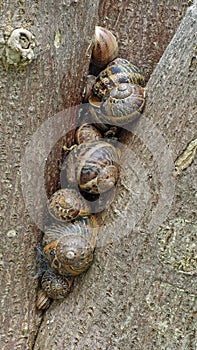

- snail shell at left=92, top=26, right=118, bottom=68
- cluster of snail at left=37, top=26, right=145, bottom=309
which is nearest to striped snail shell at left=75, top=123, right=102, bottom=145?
cluster of snail at left=37, top=26, right=145, bottom=309

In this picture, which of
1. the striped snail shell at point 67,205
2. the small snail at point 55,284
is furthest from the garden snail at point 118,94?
the small snail at point 55,284

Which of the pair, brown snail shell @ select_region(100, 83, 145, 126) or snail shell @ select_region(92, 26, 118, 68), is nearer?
brown snail shell @ select_region(100, 83, 145, 126)

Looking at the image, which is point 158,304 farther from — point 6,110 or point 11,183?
point 6,110

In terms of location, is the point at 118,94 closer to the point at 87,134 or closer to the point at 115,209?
the point at 87,134

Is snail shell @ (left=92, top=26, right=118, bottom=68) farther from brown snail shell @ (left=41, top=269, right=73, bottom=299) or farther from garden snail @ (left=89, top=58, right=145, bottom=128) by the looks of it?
brown snail shell @ (left=41, top=269, right=73, bottom=299)

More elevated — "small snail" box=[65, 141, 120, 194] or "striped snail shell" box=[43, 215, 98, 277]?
"small snail" box=[65, 141, 120, 194]

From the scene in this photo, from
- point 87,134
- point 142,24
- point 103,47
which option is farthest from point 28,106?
point 142,24
